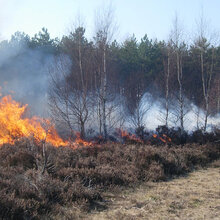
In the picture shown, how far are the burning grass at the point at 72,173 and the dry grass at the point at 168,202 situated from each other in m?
0.39

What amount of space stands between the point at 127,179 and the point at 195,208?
81.0 inches

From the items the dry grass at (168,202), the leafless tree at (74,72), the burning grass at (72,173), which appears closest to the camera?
the burning grass at (72,173)

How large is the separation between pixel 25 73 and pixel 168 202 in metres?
21.2

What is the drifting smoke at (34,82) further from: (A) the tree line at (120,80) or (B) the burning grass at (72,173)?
(B) the burning grass at (72,173)

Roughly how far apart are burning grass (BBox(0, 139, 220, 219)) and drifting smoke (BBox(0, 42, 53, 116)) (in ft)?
42.5

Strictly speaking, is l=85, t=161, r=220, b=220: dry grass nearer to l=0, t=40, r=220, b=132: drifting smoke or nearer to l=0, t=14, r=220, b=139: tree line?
l=0, t=14, r=220, b=139: tree line

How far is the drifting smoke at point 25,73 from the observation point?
22.4 m

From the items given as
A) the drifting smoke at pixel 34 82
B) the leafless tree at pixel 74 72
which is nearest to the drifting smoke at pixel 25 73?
the drifting smoke at pixel 34 82

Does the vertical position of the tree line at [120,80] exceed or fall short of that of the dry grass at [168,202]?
it exceeds it

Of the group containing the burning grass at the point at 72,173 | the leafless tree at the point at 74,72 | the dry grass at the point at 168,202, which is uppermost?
the leafless tree at the point at 74,72

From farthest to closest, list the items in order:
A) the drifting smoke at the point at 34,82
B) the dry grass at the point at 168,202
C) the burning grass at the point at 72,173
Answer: the drifting smoke at the point at 34,82 < the dry grass at the point at 168,202 < the burning grass at the point at 72,173

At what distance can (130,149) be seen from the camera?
9.79 meters

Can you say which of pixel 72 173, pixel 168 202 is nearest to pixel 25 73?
pixel 72 173

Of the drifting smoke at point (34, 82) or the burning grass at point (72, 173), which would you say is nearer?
the burning grass at point (72, 173)
